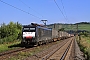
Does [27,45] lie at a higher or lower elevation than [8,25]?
lower

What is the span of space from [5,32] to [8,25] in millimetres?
3481

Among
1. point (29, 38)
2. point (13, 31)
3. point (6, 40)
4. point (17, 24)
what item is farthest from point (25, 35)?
point (17, 24)

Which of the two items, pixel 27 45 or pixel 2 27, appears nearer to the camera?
pixel 27 45

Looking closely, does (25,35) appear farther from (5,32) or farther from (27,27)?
(5,32)

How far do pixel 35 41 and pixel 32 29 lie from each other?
1765 millimetres

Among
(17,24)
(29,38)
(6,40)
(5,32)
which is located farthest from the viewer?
(17,24)

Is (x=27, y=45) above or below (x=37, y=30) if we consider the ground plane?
below

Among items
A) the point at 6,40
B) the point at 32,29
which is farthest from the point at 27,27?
the point at 6,40

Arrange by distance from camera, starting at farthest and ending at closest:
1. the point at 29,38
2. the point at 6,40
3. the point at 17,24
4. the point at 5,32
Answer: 1. the point at 17,24
2. the point at 5,32
3. the point at 6,40
4. the point at 29,38

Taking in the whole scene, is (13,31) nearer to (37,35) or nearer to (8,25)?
(8,25)

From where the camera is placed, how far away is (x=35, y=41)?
3369 centimetres

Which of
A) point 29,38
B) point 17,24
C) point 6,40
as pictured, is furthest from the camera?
point 17,24

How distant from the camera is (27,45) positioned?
34.5 m

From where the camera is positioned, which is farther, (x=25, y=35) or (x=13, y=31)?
(x=13, y=31)
